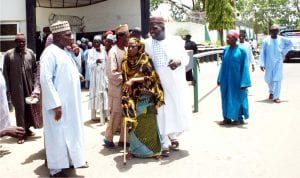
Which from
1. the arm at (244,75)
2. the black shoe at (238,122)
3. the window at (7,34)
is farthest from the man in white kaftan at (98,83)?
the window at (7,34)

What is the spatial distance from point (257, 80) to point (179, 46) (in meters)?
10.3

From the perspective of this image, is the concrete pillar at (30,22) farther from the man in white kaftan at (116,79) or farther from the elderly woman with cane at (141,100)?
the elderly woman with cane at (141,100)

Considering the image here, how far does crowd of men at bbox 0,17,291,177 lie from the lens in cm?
519

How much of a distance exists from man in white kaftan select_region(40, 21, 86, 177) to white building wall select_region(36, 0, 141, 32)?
469 inches

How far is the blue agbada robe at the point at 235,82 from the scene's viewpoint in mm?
8094

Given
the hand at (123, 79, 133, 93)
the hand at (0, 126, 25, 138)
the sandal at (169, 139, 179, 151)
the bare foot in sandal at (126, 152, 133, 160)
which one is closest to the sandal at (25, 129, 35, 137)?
the bare foot in sandal at (126, 152, 133, 160)

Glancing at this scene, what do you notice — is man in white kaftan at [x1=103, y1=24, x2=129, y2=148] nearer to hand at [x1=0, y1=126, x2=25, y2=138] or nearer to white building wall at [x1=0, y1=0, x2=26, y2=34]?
hand at [x1=0, y1=126, x2=25, y2=138]

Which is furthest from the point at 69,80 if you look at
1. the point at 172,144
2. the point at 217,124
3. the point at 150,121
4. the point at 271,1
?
the point at 271,1

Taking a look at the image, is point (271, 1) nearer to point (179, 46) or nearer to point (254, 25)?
point (254, 25)

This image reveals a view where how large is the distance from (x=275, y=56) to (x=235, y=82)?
332 cm

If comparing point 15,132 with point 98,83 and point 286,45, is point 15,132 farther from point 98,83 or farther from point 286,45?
point 286,45

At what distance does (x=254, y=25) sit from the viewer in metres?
61.6

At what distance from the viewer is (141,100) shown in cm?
611

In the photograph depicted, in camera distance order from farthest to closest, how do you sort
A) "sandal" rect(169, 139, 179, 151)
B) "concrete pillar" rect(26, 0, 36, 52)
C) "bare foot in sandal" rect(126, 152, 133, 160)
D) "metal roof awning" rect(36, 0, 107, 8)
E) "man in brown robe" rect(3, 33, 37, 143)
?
1. "metal roof awning" rect(36, 0, 107, 8)
2. "concrete pillar" rect(26, 0, 36, 52)
3. "man in brown robe" rect(3, 33, 37, 143)
4. "sandal" rect(169, 139, 179, 151)
5. "bare foot in sandal" rect(126, 152, 133, 160)
